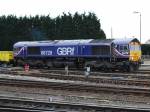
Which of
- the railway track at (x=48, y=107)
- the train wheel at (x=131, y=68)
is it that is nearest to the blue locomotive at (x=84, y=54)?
the train wheel at (x=131, y=68)

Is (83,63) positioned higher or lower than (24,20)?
lower

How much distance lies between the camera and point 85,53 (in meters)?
42.8

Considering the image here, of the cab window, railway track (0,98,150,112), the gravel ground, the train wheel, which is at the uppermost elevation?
the cab window

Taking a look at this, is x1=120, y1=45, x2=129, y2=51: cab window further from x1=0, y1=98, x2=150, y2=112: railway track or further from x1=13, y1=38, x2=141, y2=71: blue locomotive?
x1=0, y1=98, x2=150, y2=112: railway track

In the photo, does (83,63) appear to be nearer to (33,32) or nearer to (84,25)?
(33,32)

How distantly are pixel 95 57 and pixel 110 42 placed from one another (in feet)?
6.68

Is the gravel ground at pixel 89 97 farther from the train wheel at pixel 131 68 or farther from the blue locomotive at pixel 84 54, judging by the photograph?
the blue locomotive at pixel 84 54

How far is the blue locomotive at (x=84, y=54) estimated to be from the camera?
133ft

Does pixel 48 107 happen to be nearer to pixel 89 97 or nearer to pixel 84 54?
pixel 89 97

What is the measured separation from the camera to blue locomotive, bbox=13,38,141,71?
40438mm

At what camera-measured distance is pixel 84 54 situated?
140ft

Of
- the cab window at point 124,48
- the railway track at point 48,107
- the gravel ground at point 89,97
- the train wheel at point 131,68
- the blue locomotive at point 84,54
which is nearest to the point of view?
the railway track at point 48,107

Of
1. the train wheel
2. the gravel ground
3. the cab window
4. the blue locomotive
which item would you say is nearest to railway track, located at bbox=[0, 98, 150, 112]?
the gravel ground

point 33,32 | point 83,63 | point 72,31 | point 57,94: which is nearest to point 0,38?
point 33,32
